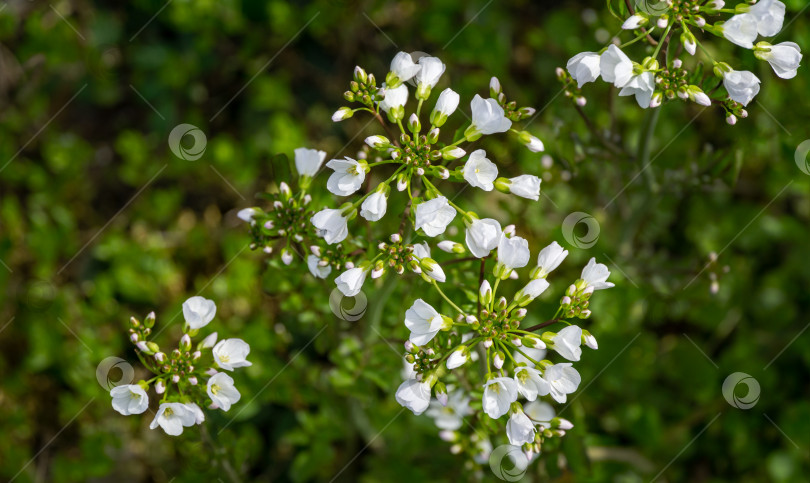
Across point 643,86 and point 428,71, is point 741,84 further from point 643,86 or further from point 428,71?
point 428,71

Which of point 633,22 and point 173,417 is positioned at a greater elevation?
point 633,22

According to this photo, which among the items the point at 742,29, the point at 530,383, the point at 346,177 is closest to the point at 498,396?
the point at 530,383

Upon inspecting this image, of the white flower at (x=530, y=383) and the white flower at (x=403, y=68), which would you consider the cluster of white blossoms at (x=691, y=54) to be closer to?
the white flower at (x=403, y=68)

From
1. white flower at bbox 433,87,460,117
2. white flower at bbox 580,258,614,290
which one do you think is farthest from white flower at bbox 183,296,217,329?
white flower at bbox 580,258,614,290

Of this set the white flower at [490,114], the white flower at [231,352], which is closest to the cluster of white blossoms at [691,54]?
the white flower at [490,114]

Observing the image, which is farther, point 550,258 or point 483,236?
point 550,258

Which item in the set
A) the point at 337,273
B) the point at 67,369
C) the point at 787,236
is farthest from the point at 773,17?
the point at 67,369

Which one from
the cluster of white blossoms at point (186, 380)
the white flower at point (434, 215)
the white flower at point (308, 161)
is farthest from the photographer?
the white flower at point (308, 161)
